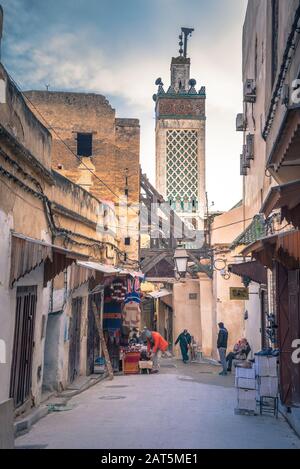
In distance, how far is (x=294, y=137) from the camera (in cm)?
578

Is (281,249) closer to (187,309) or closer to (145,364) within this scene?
(145,364)

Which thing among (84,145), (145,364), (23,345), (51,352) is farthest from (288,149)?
(84,145)

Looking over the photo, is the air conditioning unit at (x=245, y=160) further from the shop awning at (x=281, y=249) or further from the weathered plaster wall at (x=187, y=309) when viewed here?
the weathered plaster wall at (x=187, y=309)

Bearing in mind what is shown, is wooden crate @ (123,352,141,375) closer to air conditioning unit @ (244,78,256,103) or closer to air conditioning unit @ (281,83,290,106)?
air conditioning unit @ (244,78,256,103)

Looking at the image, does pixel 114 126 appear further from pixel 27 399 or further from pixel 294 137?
pixel 294 137

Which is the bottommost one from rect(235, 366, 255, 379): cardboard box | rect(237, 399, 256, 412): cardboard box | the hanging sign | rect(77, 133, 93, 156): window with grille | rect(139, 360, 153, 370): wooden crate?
rect(237, 399, 256, 412): cardboard box

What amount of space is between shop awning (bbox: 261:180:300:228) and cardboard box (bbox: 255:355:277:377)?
3586 mm

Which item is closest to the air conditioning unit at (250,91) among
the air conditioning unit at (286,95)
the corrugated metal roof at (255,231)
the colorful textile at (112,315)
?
the corrugated metal roof at (255,231)

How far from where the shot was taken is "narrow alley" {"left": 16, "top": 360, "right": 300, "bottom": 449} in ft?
21.9

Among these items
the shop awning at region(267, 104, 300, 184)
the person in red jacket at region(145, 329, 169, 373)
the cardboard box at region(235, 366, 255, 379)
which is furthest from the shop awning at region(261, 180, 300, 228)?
the person in red jacket at region(145, 329, 169, 373)

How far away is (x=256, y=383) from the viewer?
8953mm

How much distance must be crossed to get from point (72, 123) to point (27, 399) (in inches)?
626

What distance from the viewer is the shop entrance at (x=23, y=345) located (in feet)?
26.6

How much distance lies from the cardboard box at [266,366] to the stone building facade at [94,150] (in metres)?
13.3
